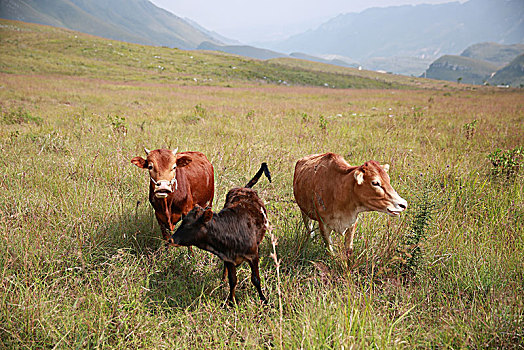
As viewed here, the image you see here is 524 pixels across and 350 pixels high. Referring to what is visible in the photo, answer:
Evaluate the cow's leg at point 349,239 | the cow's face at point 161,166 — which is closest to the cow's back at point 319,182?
the cow's leg at point 349,239

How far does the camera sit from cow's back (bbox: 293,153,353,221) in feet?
9.85

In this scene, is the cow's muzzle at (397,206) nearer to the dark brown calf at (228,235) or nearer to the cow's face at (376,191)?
the cow's face at (376,191)

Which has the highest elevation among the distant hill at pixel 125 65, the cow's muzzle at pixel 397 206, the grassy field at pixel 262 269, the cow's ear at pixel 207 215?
the distant hill at pixel 125 65

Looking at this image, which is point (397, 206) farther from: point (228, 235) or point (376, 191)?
point (228, 235)

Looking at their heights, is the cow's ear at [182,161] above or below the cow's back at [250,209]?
above

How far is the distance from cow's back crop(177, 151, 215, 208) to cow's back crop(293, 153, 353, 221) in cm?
126

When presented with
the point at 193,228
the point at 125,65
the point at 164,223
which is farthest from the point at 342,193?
the point at 125,65

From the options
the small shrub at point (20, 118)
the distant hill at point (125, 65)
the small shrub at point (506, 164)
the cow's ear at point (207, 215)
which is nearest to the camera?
the cow's ear at point (207, 215)

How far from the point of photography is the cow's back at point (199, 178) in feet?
12.1

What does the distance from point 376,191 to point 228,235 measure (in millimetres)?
1438

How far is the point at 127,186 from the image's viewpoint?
4766 millimetres

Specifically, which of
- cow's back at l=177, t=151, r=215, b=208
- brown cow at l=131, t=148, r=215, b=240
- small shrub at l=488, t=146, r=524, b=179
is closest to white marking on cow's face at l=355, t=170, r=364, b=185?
brown cow at l=131, t=148, r=215, b=240

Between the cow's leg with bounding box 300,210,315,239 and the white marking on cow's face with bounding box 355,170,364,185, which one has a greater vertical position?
the white marking on cow's face with bounding box 355,170,364,185

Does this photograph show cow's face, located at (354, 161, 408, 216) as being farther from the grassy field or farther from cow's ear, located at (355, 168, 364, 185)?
the grassy field
